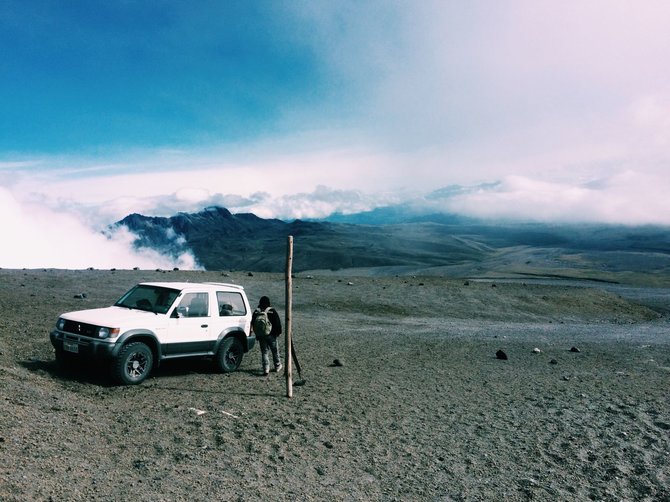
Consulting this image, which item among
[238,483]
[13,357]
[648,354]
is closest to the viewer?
[238,483]

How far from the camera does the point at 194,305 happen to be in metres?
12.1

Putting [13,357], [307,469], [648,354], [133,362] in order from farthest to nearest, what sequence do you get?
[648,354] < [13,357] < [133,362] < [307,469]

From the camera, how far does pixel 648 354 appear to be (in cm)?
1872

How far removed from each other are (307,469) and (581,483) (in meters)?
4.05

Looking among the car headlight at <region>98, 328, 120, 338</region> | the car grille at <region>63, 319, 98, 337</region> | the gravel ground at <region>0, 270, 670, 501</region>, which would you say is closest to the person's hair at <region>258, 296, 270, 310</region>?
the gravel ground at <region>0, 270, 670, 501</region>

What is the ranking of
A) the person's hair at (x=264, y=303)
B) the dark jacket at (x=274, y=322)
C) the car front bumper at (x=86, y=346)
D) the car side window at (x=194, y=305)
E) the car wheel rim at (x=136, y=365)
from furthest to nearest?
the dark jacket at (x=274, y=322), the person's hair at (x=264, y=303), the car side window at (x=194, y=305), the car wheel rim at (x=136, y=365), the car front bumper at (x=86, y=346)

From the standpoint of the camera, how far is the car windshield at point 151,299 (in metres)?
11.7

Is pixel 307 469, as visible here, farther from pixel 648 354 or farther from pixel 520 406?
pixel 648 354

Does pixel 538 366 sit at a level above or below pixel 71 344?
below

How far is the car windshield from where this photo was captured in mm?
11688

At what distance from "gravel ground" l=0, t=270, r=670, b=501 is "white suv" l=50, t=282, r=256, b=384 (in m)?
0.57

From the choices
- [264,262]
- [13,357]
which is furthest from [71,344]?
[264,262]

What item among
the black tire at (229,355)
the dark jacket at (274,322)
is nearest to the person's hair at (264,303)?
the dark jacket at (274,322)

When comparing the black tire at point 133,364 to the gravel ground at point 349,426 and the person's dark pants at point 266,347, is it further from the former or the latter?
the person's dark pants at point 266,347
